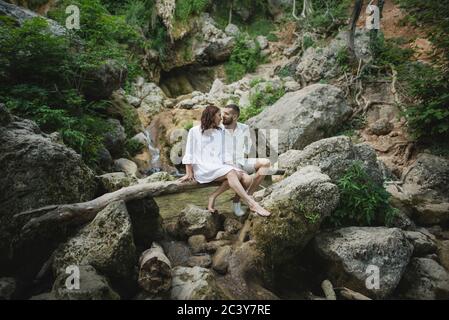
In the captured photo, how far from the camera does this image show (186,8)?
16219 mm

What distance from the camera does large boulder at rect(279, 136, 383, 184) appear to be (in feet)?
17.5

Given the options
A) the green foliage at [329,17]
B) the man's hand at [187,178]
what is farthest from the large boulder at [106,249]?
the green foliage at [329,17]

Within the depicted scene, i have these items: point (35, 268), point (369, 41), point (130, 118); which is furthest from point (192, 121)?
point (35, 268)

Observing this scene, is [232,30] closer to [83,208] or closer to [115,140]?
[115,140]

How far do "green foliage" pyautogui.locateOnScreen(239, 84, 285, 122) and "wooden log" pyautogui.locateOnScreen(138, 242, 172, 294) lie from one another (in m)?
9.02

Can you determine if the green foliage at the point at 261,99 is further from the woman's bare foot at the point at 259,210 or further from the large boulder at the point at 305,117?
the woman's bare foot at the point at 259,210

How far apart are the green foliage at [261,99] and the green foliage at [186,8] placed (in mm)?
6615

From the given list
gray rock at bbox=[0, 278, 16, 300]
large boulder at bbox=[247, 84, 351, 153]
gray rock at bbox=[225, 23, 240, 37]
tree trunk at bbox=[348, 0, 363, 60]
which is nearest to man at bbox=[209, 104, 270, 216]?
gray rock at bbox=[0, 278, 16, 300]

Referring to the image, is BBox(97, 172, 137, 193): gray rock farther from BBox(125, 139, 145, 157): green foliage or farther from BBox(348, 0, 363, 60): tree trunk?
BBox(348, 0, 363, 60): tree trunk

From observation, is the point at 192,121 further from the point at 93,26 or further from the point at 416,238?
the point at 416,238

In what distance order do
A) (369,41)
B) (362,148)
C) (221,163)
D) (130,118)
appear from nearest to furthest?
(221,163)
(362,148)
(130,118)
(369,41)

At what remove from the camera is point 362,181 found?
5.15 m
